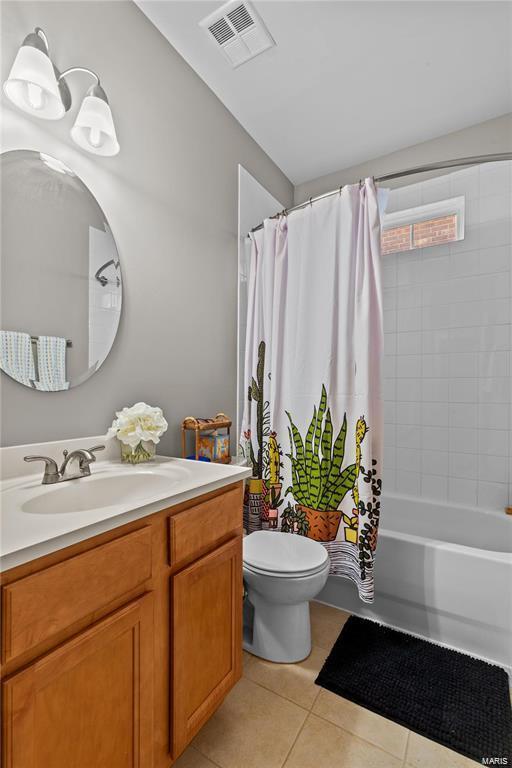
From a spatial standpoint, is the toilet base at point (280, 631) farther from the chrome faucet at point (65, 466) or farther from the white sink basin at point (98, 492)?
the chrome faucet at point (65, 466)

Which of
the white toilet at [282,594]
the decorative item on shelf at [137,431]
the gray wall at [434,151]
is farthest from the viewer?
the gray wall at [434,151]

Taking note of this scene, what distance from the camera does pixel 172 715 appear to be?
3.20ft

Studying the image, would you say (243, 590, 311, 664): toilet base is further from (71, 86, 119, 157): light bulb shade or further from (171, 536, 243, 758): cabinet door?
(71, 86, 119, 157): light bulb shade

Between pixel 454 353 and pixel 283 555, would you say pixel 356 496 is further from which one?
pixel 454 353

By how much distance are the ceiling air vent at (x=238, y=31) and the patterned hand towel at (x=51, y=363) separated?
1539 millimetres

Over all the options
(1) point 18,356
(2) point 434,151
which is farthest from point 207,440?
(2) point 434,151

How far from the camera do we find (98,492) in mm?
1154

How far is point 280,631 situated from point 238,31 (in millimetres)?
2641

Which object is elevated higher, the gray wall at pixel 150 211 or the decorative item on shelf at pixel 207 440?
the gray wall at pixel 150 211

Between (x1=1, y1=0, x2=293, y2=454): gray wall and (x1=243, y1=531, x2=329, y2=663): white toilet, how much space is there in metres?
0.66

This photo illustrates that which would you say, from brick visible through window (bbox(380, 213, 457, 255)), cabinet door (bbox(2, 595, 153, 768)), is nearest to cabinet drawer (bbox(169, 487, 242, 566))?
cabinet door (bbox(2, 595, 153, 768))

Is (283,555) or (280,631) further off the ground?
(283,555)

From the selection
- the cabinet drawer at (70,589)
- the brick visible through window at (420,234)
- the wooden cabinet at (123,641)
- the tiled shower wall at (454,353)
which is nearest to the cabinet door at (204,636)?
the wooden cabinet at (123,641)

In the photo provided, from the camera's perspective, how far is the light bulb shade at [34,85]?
3.48 feet
